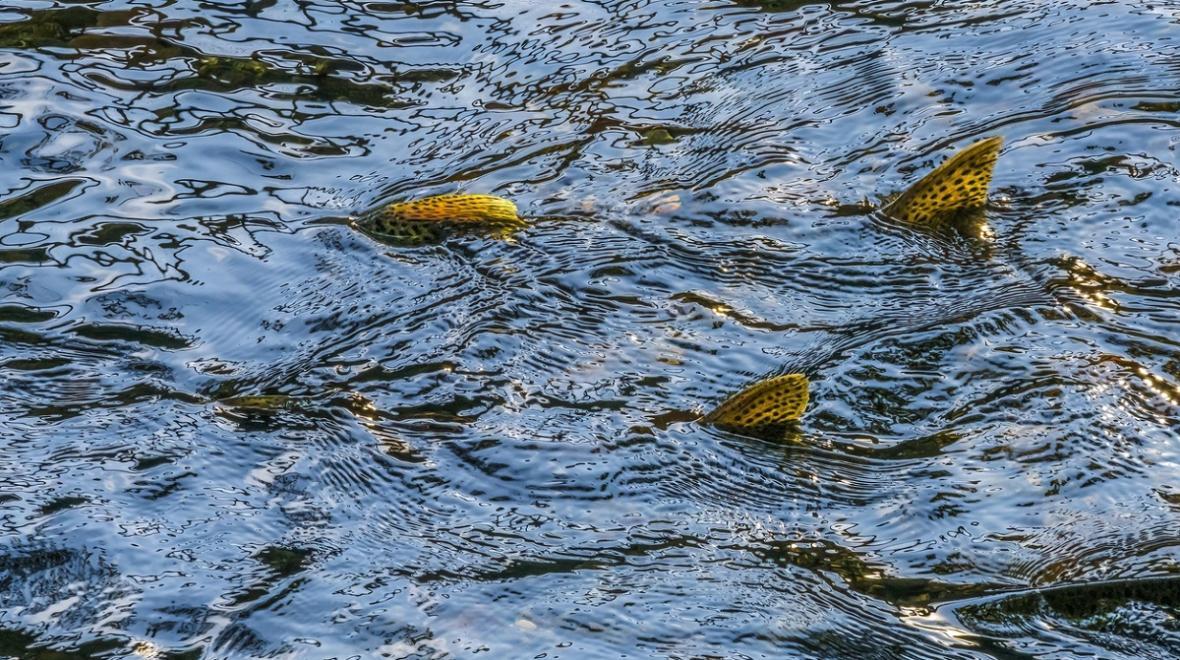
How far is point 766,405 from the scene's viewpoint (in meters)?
5.27

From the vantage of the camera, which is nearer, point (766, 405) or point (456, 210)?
point (766, 405)

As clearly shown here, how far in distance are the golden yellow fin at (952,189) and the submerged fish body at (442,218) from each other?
1865 millimetres

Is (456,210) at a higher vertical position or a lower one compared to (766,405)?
higher

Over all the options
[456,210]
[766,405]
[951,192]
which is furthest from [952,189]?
[456,210]

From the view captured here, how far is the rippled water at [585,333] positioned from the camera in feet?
15.1

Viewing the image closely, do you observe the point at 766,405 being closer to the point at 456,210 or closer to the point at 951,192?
the point at 951,192

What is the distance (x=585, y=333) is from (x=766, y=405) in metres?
1.05

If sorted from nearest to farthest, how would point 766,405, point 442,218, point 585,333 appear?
point 766,405
point 585,333
point 442,218

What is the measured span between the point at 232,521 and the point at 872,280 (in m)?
3.00

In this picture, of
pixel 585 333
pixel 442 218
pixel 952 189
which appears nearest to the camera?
pixel 585 333

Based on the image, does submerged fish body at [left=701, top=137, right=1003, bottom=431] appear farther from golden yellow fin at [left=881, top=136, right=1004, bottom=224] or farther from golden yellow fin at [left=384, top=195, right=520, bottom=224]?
golden yellow fin at [left=384, top=195, right=520, bottom=224]

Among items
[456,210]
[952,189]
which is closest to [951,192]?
[952,189]

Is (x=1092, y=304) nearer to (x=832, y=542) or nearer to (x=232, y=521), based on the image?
(x=832, y=542)

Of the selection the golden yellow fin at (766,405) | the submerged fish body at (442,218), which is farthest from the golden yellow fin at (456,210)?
the golden yellow fin at (766,405)
